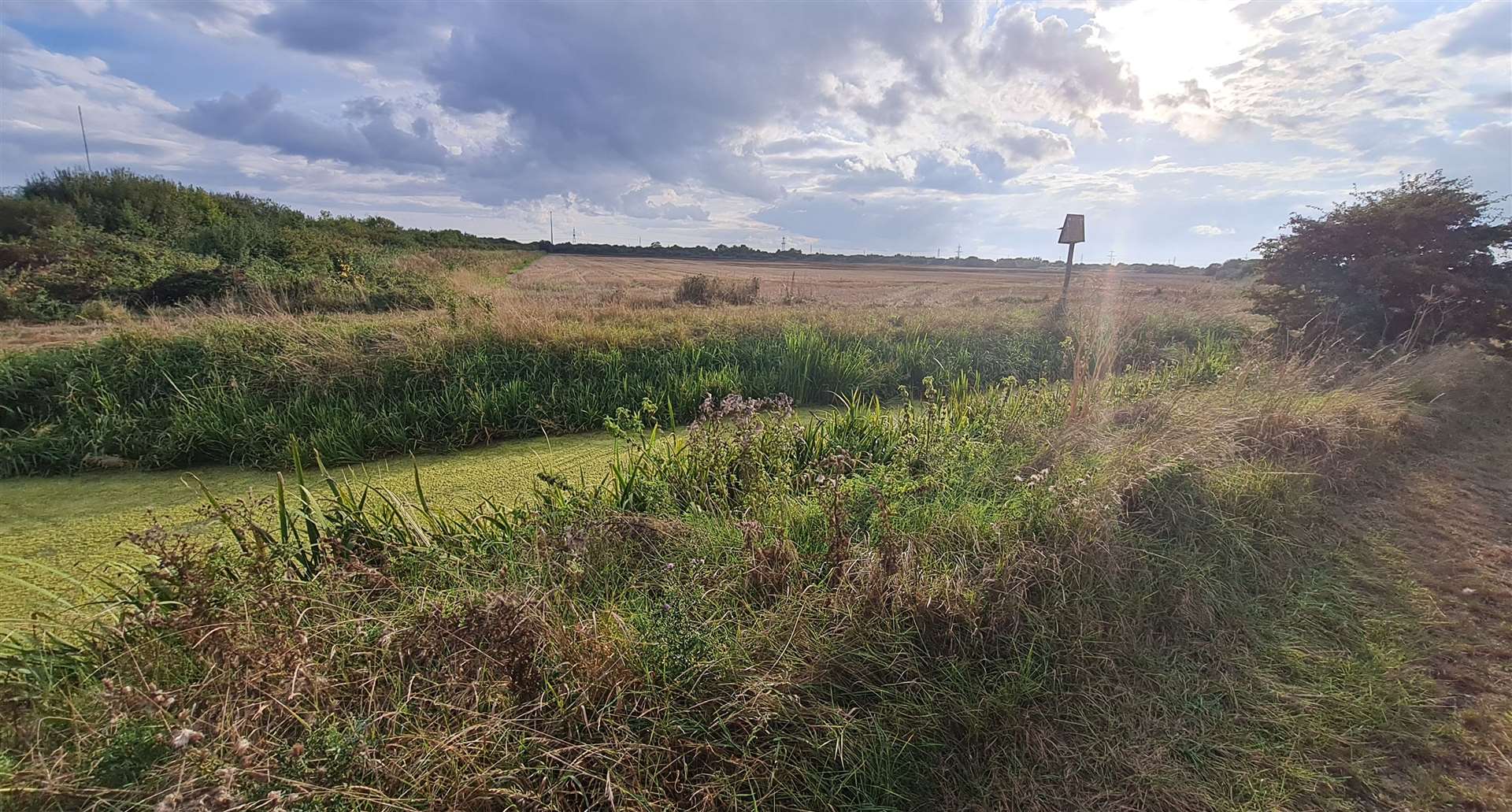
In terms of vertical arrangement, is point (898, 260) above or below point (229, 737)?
above

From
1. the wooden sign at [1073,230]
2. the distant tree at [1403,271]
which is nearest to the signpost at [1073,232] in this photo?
the wooden sign at [1073,230]

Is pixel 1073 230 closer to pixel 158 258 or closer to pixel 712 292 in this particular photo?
pixel 712 292

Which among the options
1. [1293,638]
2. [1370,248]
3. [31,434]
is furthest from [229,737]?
[1370,248]

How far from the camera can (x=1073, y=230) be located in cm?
1203

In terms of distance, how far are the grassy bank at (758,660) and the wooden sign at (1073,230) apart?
9926mm

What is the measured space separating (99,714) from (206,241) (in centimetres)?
1979

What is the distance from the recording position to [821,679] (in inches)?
81.6

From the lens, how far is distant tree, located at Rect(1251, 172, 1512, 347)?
22.5ft

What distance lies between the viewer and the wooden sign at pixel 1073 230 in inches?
469

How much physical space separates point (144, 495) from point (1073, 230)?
537 inches

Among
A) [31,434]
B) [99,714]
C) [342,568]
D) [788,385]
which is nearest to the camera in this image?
[99,714]

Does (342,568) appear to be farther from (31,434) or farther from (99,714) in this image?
(31,434)

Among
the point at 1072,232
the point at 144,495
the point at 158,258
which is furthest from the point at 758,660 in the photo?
the point at 158,258

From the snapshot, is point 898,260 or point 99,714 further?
point 898,260
